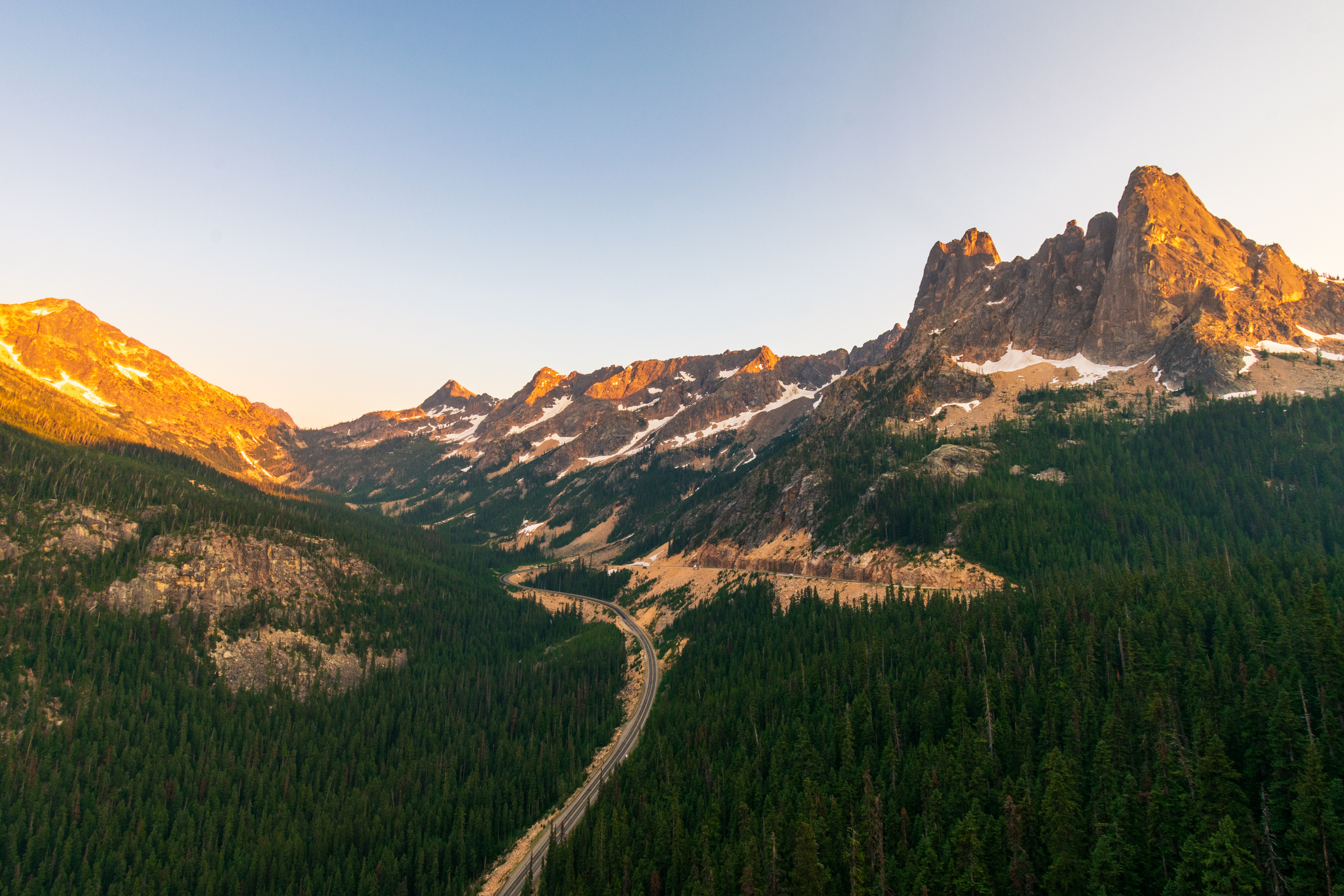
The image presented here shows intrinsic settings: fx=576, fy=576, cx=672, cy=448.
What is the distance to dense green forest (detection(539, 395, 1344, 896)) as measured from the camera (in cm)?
4175

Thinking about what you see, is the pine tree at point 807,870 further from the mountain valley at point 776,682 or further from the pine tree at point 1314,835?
the pine tree at point 1314,835

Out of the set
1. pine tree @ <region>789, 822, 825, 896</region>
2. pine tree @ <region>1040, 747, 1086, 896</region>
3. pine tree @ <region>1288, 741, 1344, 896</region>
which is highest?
pine tree @ <region>1288, 741, 1344, 896</region>

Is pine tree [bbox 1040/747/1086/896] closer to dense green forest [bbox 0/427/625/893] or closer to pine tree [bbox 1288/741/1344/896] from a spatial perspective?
pine tree [bbox 1288/741/1344/896]

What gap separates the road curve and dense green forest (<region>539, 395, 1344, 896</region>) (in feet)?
22.7

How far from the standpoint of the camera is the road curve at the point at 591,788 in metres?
72.9

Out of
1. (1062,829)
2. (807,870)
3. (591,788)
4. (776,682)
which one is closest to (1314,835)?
(1062,829)

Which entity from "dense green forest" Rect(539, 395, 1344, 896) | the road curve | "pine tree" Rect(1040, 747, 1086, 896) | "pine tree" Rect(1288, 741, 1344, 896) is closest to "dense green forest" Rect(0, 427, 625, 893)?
Answer: the road curve

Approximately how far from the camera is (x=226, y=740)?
320 ft

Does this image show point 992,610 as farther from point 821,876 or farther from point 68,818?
point 68,818

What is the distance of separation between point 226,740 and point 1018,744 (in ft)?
391

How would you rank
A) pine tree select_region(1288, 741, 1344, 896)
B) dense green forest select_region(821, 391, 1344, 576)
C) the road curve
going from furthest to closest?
1. dense green forest select_region(821, 391, 1344, 576)
2. the road curve
3. pine tree select_region(1288, 741, 1344, 896)

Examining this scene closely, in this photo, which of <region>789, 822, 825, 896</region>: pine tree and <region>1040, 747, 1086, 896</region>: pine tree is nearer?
<region>1040, 747, 1086, 896</region>: pine tree

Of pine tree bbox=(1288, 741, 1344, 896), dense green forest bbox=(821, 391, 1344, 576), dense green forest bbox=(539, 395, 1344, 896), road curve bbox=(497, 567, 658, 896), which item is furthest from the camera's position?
dense green forest bbox=(821, 391, 1344, 576)

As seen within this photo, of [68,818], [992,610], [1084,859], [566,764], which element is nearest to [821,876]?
[1084,859]
